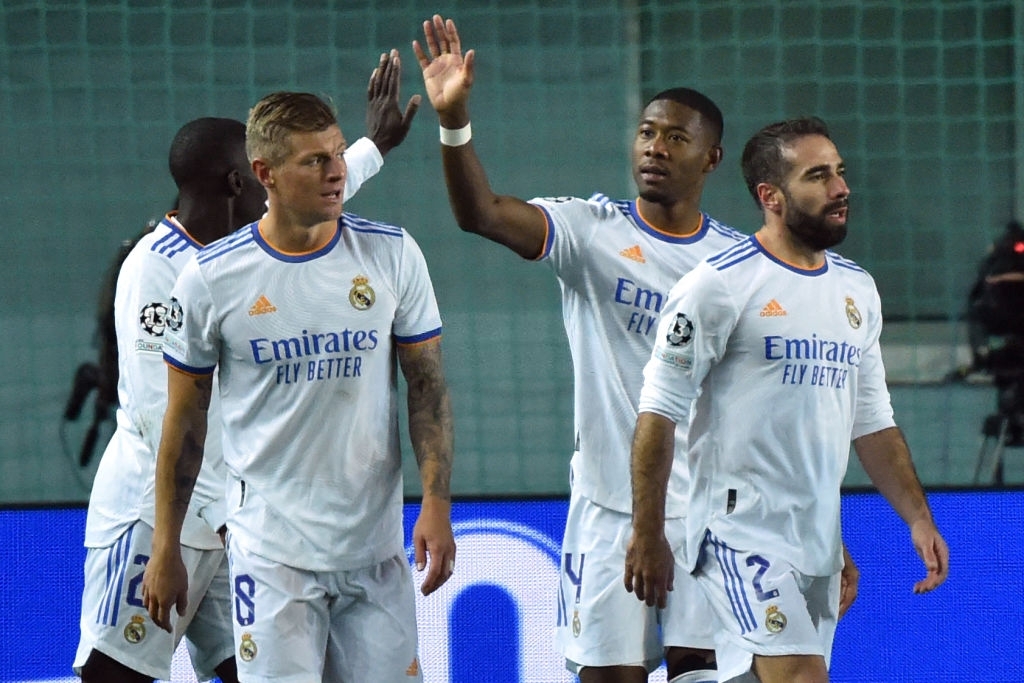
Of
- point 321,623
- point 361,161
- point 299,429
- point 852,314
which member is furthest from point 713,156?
point 321,623

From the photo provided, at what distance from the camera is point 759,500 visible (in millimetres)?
3689

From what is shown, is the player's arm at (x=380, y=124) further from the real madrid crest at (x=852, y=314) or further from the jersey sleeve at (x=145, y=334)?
the real madrid crest at (x=852, y=314)

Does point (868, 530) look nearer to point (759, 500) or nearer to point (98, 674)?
point (759, 500)

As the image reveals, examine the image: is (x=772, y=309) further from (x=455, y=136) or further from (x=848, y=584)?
(x=455, y=136)

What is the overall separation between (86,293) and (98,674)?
490 cm

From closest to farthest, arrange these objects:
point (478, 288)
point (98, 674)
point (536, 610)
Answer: point (98, 674) < point (536, 610) < point (478, 288)

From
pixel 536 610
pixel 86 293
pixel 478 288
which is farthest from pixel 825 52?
pixel 536 610

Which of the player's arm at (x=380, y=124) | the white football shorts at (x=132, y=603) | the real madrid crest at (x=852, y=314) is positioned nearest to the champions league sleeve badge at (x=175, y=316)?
the white football shorts at (x=132, y=603)

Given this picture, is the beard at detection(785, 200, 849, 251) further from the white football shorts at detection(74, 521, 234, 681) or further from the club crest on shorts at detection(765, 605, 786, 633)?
the white football shorts at detection(74, 521, 234, 681)

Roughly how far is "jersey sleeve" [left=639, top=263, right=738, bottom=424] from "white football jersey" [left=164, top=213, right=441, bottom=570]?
2.05 ft

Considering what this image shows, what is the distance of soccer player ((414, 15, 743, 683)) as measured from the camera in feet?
13.3

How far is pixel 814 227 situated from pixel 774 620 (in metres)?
0.93

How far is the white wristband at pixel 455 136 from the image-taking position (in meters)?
4.00

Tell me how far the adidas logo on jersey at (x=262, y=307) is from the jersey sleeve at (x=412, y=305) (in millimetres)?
286
